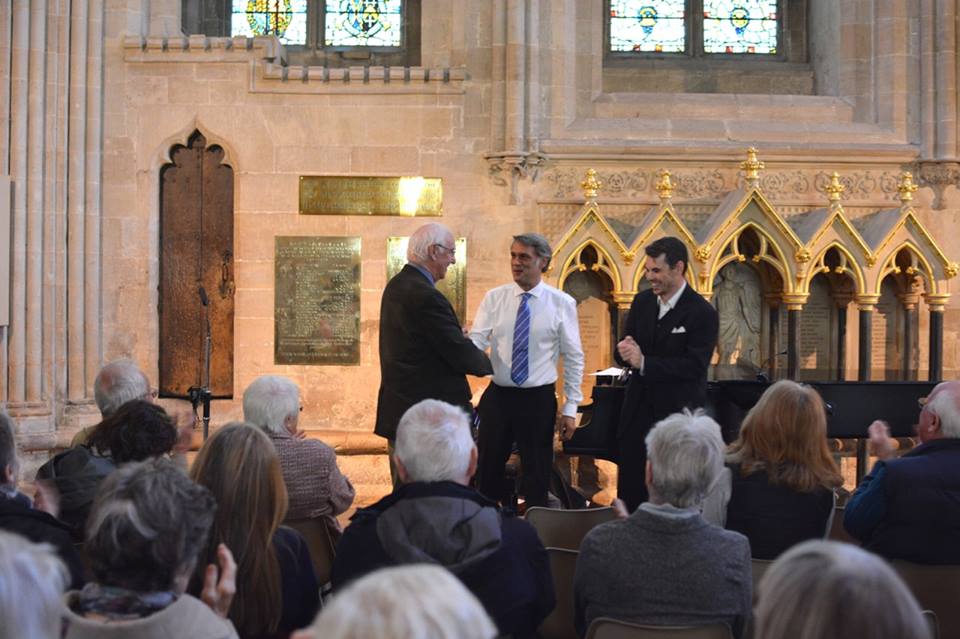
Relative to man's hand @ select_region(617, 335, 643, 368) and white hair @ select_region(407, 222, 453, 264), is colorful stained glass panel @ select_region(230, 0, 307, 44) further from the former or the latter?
man's hand @ select_region(617, 335, 643, 368)

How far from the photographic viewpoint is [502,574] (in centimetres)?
306

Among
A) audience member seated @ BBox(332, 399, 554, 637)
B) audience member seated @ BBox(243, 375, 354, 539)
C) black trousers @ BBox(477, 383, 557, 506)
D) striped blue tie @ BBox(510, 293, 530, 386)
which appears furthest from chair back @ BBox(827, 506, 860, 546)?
striped blue tie @ BBox(510, 293, 530, 386)

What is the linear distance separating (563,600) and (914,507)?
105 centimetres

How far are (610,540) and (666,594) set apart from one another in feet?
0.63

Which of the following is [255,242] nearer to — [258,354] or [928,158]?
[258,354]

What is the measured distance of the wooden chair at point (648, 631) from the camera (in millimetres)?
2707

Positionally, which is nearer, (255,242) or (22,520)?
(22,520)

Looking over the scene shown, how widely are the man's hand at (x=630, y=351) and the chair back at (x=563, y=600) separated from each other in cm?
180

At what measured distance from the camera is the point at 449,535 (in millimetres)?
3037

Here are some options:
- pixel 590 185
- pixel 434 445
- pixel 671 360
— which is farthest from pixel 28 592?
pixel 590 185

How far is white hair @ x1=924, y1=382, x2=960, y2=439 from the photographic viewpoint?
385cm

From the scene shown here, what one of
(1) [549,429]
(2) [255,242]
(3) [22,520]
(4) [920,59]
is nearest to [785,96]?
(4) [920,59]

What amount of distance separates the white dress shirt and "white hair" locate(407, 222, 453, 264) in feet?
2.11

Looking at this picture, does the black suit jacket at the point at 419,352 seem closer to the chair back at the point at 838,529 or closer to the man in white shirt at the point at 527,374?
the man in white shirt at the point at 527,374
